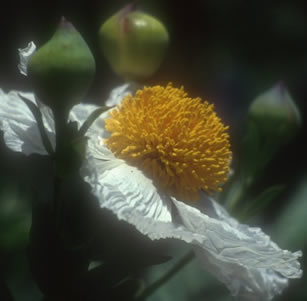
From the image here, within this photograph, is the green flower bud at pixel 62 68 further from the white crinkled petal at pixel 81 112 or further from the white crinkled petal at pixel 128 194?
the white crinkled petal at pixel 81 112

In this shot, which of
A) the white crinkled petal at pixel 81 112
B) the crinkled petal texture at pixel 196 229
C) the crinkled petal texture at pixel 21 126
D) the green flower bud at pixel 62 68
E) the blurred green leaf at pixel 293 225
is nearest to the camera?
the green flower bud at pixel 62 68

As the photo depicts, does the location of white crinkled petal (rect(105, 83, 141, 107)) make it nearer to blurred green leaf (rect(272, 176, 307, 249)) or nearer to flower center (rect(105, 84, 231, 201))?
flower center (rect(105, 84, 231, 201))

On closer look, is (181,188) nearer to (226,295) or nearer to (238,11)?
(226,295)

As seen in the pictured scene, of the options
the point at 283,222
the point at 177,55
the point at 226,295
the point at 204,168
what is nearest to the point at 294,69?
the point at 177,55

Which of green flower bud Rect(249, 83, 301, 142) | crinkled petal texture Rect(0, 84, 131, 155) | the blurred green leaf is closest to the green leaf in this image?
green flower bud Rect(249, 83, 301, 142)

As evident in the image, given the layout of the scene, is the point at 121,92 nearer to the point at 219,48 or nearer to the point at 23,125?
the point at 23,125

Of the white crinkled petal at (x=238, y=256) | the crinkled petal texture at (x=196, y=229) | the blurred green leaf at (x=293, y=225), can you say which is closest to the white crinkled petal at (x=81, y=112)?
the crinkled petal texture at (x=196, y=229)

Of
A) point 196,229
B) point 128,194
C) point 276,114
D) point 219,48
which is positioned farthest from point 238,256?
point 219,48
